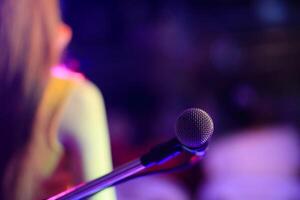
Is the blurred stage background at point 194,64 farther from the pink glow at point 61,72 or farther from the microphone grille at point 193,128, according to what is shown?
the microphone grille at point 193,128

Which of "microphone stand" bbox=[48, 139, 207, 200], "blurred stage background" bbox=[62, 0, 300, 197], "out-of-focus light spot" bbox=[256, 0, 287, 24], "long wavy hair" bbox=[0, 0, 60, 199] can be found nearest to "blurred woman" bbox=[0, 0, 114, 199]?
"long wavy hair" bbox=[0, 0, 60, 199]

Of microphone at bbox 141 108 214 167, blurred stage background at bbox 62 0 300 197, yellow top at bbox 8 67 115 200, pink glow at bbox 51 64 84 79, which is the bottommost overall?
blurred stage background at bbox 62 0 300 197

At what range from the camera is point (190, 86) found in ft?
7.10

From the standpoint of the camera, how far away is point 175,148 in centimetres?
73

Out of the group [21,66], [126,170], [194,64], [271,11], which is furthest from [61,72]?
[271,11]

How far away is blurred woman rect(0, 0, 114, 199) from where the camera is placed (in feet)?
3.17

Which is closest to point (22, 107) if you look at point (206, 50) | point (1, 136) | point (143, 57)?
point (1, 136)

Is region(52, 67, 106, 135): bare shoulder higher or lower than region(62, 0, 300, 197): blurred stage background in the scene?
higher

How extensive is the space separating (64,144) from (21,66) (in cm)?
16

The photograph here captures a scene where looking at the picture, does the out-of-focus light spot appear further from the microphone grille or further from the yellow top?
the microphone grille

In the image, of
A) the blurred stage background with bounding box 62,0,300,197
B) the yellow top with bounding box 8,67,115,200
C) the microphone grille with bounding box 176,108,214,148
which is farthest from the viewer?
the blurred stage background with bounding box 62,0,300,197

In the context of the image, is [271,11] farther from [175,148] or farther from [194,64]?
[175,148]

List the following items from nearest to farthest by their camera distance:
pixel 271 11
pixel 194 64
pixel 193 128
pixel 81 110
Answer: pixel 193 128
pixel 81 110
pixel 194 64
pixel 271 11

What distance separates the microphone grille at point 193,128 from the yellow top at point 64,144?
266 millimetres
